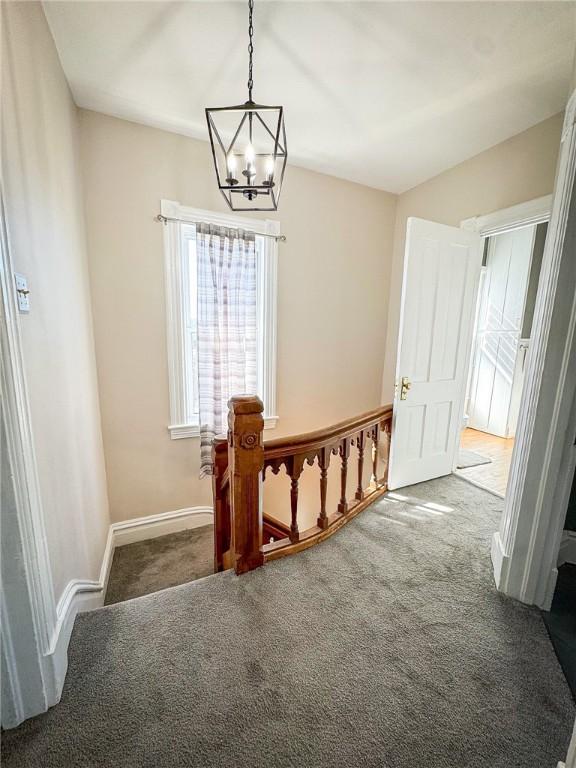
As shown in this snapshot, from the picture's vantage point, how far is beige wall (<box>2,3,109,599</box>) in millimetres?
1144

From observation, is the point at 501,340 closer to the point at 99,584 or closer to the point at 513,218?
the point at 513,218

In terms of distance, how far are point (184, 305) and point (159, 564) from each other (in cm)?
219

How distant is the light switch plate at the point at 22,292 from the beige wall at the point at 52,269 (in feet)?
0.14

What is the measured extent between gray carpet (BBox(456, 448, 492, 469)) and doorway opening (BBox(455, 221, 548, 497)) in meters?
0.03

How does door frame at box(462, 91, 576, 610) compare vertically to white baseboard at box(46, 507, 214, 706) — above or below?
above

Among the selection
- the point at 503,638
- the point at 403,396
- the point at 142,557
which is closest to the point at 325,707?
the point at 503,638

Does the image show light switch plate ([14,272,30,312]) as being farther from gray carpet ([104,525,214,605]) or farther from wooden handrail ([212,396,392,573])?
gray carpet ([104,525,214,605])

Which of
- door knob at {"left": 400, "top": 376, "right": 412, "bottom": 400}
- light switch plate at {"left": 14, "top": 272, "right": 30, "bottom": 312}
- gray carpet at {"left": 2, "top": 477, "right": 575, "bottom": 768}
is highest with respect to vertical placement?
light switch plate at {"left": 14, "top": 272, "right": 30, "bottom": 312}

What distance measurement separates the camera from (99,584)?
184 cm

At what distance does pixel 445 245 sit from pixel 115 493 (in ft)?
11.1

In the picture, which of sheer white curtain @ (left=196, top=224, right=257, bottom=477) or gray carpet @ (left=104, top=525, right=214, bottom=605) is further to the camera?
sheer white curtain @ (left=196, top=224, right=257, bottom=477)

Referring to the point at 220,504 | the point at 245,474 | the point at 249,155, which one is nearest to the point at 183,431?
the point at 220,504

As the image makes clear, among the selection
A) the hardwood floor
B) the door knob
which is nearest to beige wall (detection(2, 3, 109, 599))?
the door knob

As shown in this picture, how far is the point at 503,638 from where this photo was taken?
1.33 metres
